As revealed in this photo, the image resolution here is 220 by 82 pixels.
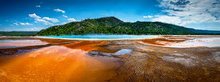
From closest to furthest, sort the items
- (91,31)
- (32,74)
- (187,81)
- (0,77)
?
(187,81), (0,77), (32,74), (91,31)

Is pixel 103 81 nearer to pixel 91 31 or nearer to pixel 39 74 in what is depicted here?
pixel 39 74

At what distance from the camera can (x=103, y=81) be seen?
3721 millimetres

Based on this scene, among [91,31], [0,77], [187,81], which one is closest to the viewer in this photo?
[187,81]

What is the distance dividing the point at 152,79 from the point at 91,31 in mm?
78595

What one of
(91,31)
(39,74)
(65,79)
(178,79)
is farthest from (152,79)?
(91,31)

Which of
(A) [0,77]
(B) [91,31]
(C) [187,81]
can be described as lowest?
(C) [187,81]

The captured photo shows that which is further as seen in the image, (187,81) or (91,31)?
(91,31)

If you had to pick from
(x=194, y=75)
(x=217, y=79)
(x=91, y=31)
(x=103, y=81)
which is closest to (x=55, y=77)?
(x=103, y=81)

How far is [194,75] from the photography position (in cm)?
408

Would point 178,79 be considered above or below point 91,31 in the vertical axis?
below

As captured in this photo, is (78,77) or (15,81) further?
(78,77)

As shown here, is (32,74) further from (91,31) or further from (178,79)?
(91,31)

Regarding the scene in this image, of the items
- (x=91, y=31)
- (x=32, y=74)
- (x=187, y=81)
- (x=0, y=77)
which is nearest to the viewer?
(x=187, y=81)

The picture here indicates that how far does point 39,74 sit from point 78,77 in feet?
6.73
